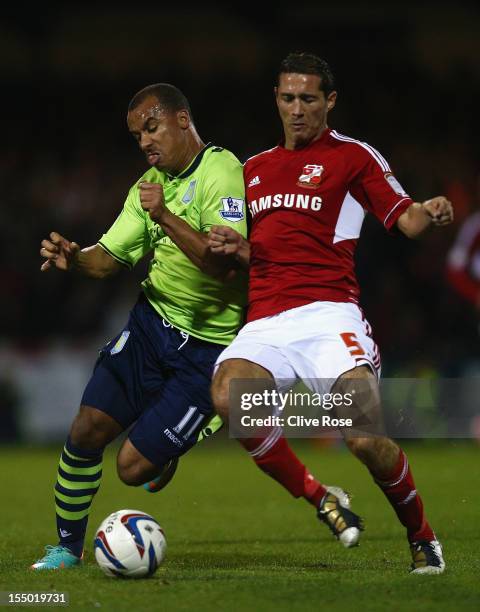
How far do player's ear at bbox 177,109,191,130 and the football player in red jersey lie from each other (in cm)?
48

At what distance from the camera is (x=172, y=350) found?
6.29m

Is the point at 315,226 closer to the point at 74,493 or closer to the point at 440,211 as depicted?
the point at 440,211

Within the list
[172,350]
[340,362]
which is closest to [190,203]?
[172,350]

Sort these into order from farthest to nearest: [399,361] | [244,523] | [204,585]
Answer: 1. [399,361]
2. [244,523]
3. [204,585]

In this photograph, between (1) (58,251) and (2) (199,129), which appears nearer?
(1) (58,251)

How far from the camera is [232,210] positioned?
5895 mm

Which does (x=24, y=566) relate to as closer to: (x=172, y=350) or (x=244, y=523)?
(x=172, y=350)

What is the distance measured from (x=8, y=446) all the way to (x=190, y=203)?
365 inches

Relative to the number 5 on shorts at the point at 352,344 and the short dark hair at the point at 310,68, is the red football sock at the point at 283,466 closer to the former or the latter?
the number 5 on shorts at the point at 352,344

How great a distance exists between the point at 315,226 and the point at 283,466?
1161 millimetres

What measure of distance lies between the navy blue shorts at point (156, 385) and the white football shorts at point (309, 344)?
0.70 metres

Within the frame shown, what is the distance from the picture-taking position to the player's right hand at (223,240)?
5.60 metres

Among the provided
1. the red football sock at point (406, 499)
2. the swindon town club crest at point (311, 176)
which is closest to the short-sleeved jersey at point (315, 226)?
the swindon town club crest at point (311, 176)

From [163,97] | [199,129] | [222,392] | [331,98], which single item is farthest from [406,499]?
[199,129]
